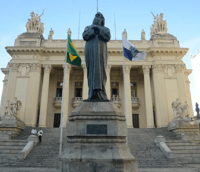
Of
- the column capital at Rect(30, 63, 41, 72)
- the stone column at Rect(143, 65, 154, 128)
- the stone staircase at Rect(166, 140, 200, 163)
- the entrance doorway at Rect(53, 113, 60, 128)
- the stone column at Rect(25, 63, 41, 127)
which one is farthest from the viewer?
the entrance doorway at Rect(53, 113, 60, 128)

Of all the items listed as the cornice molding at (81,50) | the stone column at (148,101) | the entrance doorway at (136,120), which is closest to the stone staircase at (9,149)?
the cornice molding at (81,50)

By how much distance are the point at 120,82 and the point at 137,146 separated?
57.0 ft

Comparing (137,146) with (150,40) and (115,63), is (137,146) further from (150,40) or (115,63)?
(150,40)

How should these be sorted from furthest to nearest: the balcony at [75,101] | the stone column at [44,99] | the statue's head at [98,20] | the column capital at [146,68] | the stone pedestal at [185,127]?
the balcony at [75,101]
the column capital at [146,68]
the stone column at [44,99]
the stone pedestal at [185,127]
the statue's head at [98,20]

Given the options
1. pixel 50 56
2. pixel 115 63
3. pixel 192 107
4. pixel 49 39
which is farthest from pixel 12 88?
pixel 192 107

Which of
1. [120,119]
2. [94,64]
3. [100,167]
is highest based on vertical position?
[94,64]

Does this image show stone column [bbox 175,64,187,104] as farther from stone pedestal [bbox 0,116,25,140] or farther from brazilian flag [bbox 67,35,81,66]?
stone pedestal [bbox 0,116,25,140]

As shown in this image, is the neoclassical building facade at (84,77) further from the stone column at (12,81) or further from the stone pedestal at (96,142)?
the stone pedestal at (96,142)

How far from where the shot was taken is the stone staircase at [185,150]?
12234 millimetres

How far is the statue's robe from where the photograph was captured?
19.9 ft

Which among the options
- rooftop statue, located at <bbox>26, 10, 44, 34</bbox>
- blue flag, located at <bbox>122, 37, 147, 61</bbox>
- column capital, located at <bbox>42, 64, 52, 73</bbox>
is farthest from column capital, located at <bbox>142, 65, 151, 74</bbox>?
rooftop statue, located at <bbox>26, 10, 44, 34</bbox>

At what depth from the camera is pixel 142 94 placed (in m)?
30.1

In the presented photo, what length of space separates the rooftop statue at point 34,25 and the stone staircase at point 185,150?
25.8m

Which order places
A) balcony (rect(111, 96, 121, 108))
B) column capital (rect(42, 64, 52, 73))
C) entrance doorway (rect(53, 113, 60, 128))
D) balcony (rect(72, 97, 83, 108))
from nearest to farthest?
column capital (rect(42, 64, 52, 73)) → entrance doorway (rect(53, 113, 60, 128)) → balcony (rect(72, 97, 83, 108)) → balcony (rect(111, 96, 121, 108))
